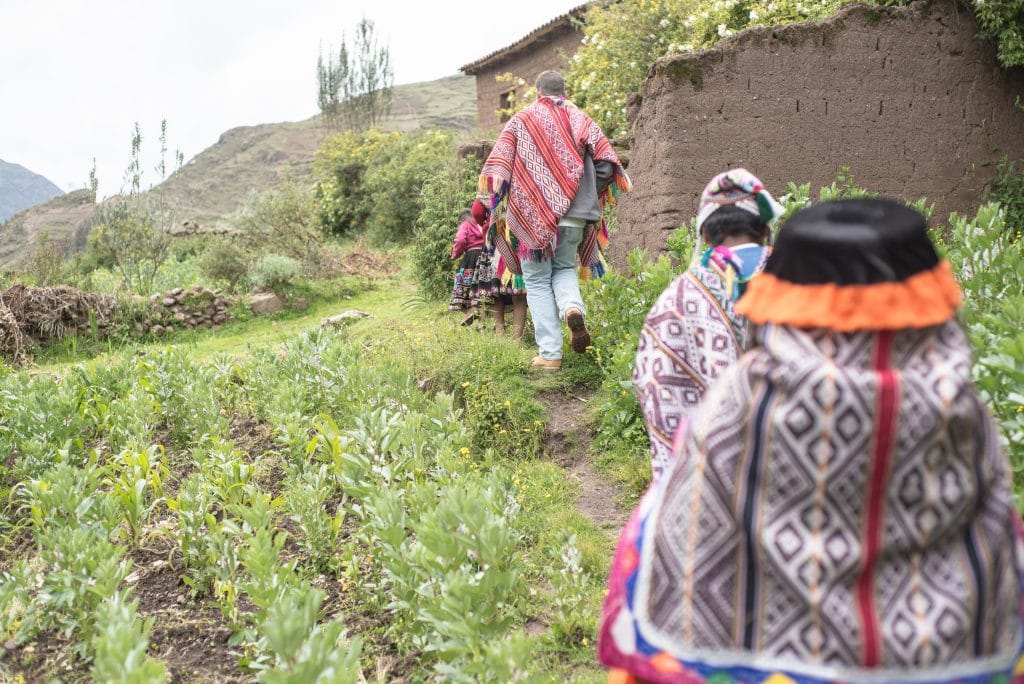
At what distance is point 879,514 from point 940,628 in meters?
0.21

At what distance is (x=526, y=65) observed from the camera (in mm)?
19281

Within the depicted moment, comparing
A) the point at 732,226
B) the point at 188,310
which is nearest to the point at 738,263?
the point at 732,226

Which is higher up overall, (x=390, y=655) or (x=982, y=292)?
(x=982, y=292)

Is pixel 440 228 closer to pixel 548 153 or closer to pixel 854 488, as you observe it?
pixel 548 153

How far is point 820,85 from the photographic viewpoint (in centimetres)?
673

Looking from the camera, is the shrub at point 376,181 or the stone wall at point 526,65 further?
the stone wall at point 526,65

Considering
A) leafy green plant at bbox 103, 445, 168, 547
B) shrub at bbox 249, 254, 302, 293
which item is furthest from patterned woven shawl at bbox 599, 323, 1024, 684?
shrub at bbox 249, 254, 302, 293

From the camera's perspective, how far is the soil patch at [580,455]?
162 inches

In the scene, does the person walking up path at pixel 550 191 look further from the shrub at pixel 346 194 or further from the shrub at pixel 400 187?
the shrub at pixel 346 194

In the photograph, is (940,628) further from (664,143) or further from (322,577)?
(664,143)

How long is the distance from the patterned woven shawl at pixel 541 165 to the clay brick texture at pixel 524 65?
11111 millimetres

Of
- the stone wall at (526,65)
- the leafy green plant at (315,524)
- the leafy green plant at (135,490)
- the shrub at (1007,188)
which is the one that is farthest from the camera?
the stone wall at (526,65)

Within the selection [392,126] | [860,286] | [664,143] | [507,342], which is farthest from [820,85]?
[392,126]

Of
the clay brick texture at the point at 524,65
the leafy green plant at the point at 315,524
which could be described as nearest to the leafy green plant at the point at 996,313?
the leafy green plant at the point at 315,524
